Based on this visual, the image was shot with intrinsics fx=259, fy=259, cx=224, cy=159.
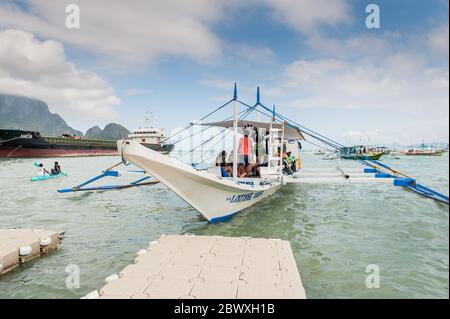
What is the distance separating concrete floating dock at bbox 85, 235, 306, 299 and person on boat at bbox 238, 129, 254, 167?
6.16 metres

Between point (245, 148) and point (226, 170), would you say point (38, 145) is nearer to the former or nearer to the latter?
point (226, 170)

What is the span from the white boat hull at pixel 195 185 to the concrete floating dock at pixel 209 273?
1.95 metres

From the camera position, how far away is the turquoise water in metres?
5.65

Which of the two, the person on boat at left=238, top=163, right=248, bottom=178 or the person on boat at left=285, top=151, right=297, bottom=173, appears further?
the person on boat at left=285, top=151, right=297, bottom=173

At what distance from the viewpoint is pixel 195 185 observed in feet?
27.3

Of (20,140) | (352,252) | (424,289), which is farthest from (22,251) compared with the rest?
(20,140)

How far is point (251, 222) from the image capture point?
10.1m

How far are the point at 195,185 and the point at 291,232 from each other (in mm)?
3828

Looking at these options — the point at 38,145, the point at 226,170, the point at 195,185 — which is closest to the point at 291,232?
the point at 195,185

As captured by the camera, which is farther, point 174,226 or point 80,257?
point 174,226

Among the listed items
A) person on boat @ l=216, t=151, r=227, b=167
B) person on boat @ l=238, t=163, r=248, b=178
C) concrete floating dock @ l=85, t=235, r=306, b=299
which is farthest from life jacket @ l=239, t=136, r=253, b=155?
concrete floating dock @ l=85, t=235, r=306, b=299

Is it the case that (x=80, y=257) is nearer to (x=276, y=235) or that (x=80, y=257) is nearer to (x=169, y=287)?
(x=169, y=287)

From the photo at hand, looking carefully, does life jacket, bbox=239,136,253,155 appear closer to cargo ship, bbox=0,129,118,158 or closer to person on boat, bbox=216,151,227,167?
person on boat, bbox=216,151,227,167
